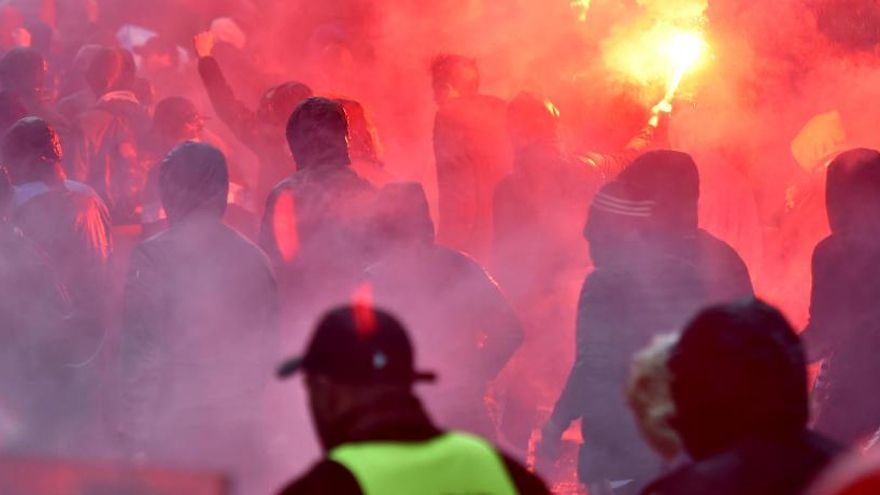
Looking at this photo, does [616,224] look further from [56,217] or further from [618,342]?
[56,217]

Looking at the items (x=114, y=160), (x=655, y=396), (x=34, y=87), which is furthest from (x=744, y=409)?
(x=34, y=87)

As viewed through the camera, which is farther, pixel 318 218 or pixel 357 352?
pixel 318 218

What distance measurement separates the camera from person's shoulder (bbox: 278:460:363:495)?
2.84m

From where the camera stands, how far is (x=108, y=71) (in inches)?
364

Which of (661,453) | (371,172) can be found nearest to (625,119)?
(371,172)

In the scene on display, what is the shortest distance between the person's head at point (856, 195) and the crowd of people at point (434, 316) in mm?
11

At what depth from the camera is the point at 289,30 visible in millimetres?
13008

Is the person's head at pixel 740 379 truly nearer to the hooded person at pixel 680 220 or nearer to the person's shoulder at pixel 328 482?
the person's shoulder at pixel 328 482

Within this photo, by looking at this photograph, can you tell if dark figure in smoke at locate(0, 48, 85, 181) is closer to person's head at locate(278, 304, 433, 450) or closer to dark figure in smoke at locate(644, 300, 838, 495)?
person's head at locate(278, 304, 433, 450)

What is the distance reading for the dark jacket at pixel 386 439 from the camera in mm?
2838

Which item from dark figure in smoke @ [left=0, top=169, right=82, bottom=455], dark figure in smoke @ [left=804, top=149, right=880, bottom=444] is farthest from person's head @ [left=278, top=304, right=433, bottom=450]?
dark figure in smoke @ [left=0, top=169, right=82, bottom=455]

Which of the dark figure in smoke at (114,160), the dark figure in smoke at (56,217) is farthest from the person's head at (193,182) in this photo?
the dark figure in smoke at (114,160)

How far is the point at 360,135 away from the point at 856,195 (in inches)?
92.3

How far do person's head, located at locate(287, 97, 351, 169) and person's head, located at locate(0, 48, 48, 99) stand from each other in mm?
3296
